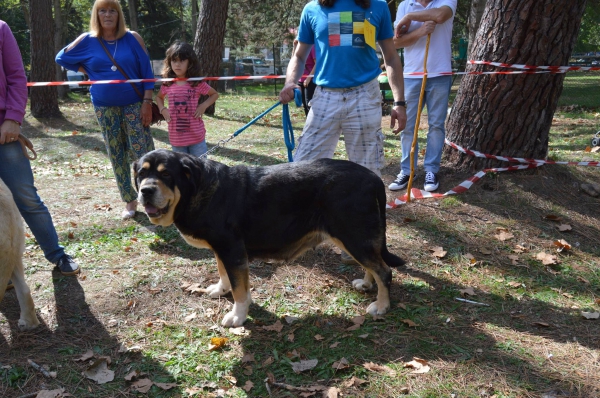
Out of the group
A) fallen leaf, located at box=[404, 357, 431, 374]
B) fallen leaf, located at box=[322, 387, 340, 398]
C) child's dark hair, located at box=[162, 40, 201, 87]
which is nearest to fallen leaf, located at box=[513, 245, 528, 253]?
fallen leaf, located at box=[404, 357, 431, 374]

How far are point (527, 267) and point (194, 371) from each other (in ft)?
10.5

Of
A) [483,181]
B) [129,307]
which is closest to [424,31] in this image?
[483,181]

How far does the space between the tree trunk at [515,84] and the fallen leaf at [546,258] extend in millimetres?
1689

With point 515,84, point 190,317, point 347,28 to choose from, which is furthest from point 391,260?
point 515,84

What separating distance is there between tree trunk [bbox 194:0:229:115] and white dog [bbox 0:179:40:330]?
9979 mm

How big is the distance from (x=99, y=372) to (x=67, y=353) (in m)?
0.39

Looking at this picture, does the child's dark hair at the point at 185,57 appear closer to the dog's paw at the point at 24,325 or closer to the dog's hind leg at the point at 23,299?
the dog's hind leg at the point at 23,299

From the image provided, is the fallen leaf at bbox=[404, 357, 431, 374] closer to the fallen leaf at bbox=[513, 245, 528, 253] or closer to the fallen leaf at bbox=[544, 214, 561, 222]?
the fallen leaf at bbox=[513, 245, 528, 253]

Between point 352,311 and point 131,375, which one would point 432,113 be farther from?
point 131,375

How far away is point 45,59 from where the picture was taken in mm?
13531

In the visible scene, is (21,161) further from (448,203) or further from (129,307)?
(448,203)

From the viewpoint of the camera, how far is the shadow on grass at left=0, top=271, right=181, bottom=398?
10.2 feet

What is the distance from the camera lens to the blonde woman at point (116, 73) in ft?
17.3

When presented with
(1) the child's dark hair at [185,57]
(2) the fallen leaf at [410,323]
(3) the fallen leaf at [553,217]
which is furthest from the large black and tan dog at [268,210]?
(3) the fallen leaf at [553,217]
